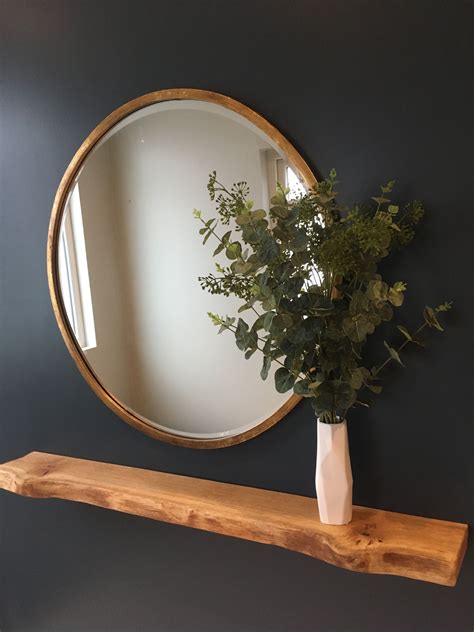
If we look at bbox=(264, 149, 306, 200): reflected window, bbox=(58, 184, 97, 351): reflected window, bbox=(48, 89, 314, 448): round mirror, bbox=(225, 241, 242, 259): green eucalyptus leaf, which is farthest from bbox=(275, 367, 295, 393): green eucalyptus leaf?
bbox=(58, 184, 97, 351): reflected window

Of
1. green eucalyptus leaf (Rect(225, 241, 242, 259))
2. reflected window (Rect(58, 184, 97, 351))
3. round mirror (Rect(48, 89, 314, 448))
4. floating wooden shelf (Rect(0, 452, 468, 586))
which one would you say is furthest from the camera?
reflected window (Rect(58, 184, 97, 351))

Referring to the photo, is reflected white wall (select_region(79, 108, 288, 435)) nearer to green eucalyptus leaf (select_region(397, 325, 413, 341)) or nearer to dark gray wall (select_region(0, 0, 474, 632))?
dark gray wall (select_region(0, 0, 474, 632))

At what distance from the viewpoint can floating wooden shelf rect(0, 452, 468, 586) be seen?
3.66ft

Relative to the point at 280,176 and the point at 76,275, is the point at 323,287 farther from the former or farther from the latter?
the point at 76,275

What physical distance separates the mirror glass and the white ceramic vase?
7.1 inches

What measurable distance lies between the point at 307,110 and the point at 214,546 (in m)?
1.06

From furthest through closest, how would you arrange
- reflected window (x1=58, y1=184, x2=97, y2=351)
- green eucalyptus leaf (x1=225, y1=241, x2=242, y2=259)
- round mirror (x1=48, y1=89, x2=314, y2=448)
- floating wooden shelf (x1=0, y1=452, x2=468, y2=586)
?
reflected window (x1=58, y1=184, x2=97, y2=351)
round mirror (x1=48, y1=89, x2=314, y2=448)
green eucalyptus leaf (x1=225, y1=241, x2=242, y2=259)
floating wooden shelf (x1=0, y1=452, x2=468, y2=586)

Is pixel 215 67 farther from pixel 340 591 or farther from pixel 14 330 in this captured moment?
pixel 340 591

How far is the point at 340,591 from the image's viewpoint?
54.7 inches

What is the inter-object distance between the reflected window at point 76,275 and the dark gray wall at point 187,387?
0.09 metres

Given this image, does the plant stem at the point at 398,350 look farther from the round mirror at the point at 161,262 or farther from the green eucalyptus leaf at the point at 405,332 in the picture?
the round mirror at the point at 161,262

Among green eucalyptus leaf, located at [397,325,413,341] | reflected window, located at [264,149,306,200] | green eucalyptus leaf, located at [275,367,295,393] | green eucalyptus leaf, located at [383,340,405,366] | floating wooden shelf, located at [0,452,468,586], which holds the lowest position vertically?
floating wooden shelf, located at [0,452,468,586]

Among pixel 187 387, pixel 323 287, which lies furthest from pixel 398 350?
pixel 187 387

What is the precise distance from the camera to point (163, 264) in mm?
1508
